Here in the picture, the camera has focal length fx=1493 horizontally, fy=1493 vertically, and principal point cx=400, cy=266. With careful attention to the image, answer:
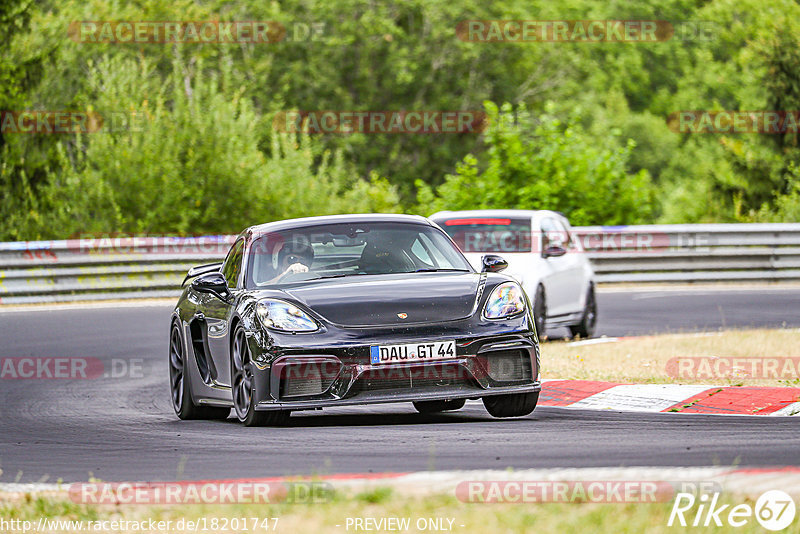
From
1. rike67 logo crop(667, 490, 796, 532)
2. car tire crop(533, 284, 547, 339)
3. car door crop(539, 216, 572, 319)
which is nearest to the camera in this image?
rike67 logo crop(667, 490, 796, 532)

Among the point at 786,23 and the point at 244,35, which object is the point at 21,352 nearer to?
the point at 786,23

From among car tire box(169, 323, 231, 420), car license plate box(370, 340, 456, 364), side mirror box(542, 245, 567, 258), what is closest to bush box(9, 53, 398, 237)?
side mirror box(542, 245, 567, 258)

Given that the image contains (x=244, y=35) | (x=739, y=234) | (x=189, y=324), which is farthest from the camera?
(x=244, y=35)

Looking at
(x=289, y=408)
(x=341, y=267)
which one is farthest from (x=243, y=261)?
(x=289, y=408)

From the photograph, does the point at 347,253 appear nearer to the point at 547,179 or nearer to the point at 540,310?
the point at 540,310

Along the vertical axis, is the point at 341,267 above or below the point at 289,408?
above

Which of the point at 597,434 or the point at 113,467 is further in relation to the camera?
the point at 597,434

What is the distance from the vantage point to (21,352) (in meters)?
16.5

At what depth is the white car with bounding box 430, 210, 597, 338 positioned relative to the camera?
16.1 metres

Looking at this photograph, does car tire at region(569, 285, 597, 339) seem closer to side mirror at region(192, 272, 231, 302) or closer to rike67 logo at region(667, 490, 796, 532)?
side mirror at region(192, 272, 231, 302)

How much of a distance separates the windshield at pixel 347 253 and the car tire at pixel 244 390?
0.48 metres

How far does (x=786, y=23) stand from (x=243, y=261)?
1265 inches

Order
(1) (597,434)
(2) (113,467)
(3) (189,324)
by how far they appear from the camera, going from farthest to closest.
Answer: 1. (3) (189,324)
2. (1) (597,434)
3. (2) (113,467)

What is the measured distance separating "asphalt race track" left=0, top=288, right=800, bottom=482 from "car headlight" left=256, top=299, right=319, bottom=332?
2.06 ft
